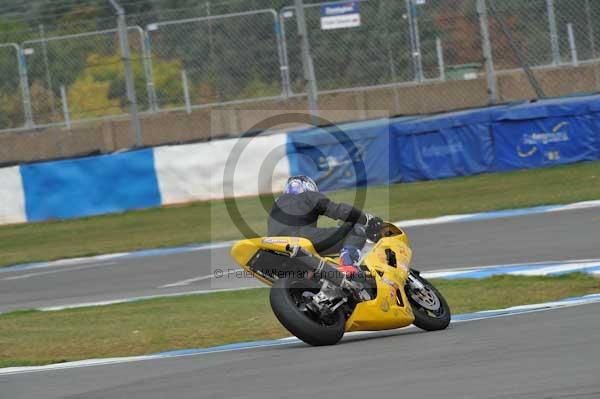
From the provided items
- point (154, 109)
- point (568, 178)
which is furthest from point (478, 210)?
point (154, 109)

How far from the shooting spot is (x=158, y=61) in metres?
21.5

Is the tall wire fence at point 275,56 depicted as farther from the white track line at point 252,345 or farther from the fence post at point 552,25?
the white track line at point 252,345

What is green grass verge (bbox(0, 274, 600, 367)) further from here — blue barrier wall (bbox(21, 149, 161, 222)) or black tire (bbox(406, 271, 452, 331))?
blue barrier wall (bbox(21, 149, 161, 222))

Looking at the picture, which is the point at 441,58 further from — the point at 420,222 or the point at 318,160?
the point at 420,222

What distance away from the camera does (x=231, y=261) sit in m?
14.7

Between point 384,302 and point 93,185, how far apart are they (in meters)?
13.6

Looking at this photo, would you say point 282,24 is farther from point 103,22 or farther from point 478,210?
point 478,210

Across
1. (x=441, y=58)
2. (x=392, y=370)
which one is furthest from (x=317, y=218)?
(x=441, y=58)

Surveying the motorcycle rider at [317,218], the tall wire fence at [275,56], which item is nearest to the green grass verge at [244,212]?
the tall wire fence at [275,56]

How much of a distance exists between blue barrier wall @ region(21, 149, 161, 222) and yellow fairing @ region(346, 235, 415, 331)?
41.8ft

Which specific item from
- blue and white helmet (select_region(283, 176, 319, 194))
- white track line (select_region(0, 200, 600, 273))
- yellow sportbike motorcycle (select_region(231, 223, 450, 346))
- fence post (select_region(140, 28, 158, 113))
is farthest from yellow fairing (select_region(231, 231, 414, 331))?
fence post (select_region(140, 28, 158, 113))

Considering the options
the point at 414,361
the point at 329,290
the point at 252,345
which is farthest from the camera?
the point at 252,345

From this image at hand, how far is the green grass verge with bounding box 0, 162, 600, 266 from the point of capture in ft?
54.3

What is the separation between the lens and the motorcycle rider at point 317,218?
302 inches
